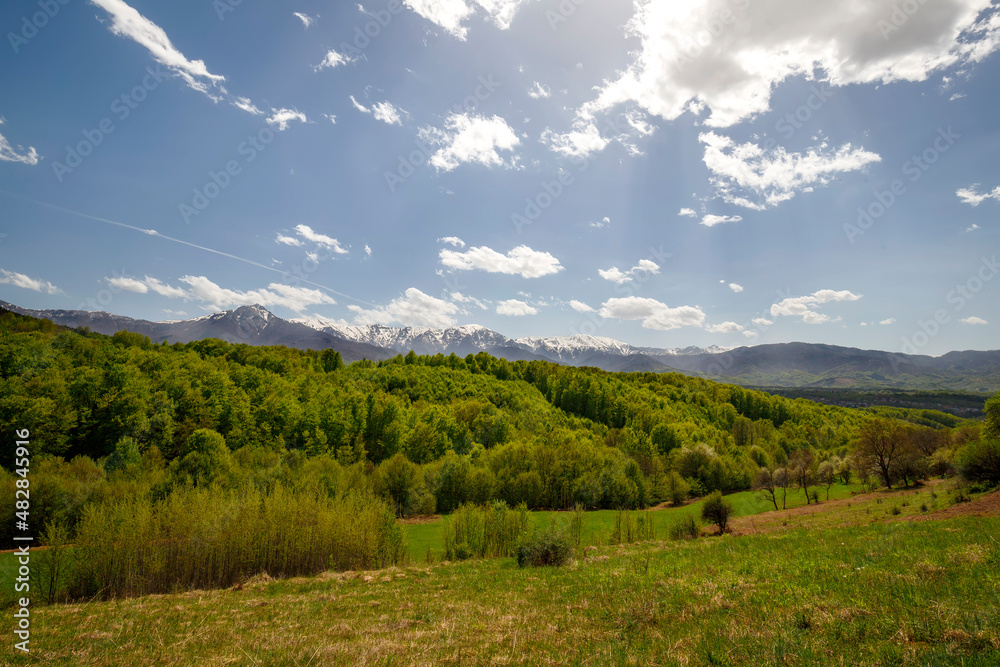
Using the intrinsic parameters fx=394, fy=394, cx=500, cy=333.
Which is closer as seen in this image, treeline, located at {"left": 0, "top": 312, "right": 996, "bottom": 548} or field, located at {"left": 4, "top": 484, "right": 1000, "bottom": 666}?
field, located at {"left": 4, "top": 484, "right": 1000, "bottom": 666}

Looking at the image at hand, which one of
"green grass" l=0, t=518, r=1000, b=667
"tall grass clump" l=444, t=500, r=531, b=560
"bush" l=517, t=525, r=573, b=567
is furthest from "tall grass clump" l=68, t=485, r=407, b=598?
"bush" l=517, t=525, r=573, b=567

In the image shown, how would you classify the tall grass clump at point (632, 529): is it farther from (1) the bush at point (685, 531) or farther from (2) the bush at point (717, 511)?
(2) the bush at point (717, 511)

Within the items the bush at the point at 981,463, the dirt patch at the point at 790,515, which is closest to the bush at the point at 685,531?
the dirt patch at the point at 790,515

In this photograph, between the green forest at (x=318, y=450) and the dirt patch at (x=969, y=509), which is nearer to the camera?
the dirt patch at (x=969, y=509)

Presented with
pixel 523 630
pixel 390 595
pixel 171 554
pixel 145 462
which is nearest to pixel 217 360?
pixel 145 462

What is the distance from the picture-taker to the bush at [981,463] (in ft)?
125

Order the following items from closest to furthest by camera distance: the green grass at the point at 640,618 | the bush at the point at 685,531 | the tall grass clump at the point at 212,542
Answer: the green grass at the point at 640,618
the tall grass clump at the point at 212,542
the bush at the point at 685,531

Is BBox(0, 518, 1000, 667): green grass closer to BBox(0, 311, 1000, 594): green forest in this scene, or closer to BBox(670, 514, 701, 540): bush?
BBox(0, 311, 1000, 594): green forest

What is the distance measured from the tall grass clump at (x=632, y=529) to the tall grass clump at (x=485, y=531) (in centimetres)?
1175

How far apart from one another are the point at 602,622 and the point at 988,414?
66946 millimetres

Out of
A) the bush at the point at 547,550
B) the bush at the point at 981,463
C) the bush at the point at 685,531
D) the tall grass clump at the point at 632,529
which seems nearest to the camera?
the bush at the point at 547,550

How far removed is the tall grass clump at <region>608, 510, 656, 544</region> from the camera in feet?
144

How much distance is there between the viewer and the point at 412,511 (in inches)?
2361

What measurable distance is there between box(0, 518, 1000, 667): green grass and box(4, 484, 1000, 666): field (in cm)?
5
